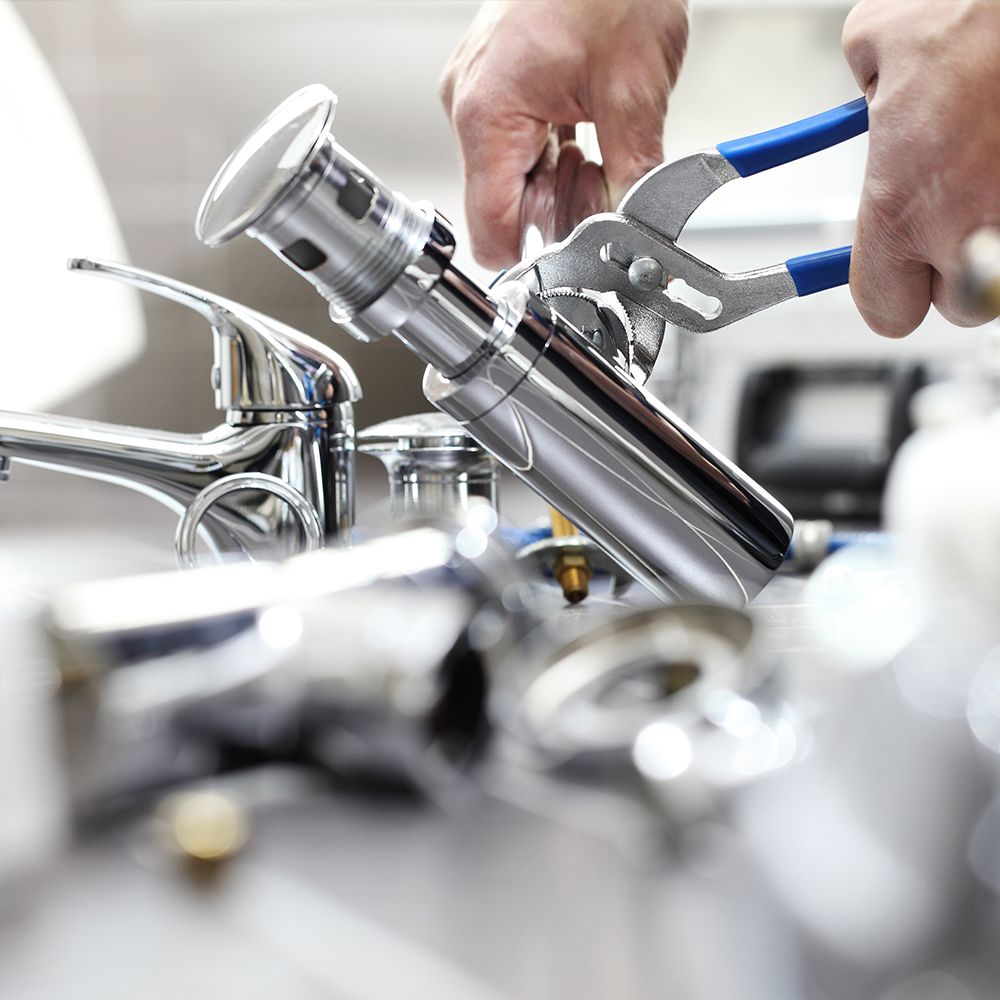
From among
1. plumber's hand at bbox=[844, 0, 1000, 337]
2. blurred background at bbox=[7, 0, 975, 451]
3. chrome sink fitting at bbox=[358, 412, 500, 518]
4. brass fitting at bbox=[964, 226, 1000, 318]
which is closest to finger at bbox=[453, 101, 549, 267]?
chrome sink fitting at bbox=[358, 412, 500, 518]

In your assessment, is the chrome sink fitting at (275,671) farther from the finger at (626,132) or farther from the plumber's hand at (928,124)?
the finger at (626,132)

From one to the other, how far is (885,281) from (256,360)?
10.9 inches

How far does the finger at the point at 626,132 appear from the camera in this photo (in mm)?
609

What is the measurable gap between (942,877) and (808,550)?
1.72 feet

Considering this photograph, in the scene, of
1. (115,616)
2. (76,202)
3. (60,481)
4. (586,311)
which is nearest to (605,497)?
(586,311)

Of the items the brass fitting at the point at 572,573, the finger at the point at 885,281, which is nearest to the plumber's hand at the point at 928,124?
the finger at the point at 885,281

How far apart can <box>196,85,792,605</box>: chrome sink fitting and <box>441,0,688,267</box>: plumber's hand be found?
0.82 ft

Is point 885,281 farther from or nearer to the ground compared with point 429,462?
farther from the ground

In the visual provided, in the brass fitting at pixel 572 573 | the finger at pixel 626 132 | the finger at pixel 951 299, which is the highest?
the finger at pixel 626 132

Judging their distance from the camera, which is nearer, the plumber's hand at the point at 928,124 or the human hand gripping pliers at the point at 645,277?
the plumber's hand at the point at 928,124

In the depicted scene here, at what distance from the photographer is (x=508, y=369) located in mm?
373

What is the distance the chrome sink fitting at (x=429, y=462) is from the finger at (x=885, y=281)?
0.19m

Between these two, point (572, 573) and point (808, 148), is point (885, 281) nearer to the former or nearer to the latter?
point (808, 148)

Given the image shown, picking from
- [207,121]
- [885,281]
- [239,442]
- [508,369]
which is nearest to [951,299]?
[885,281]
